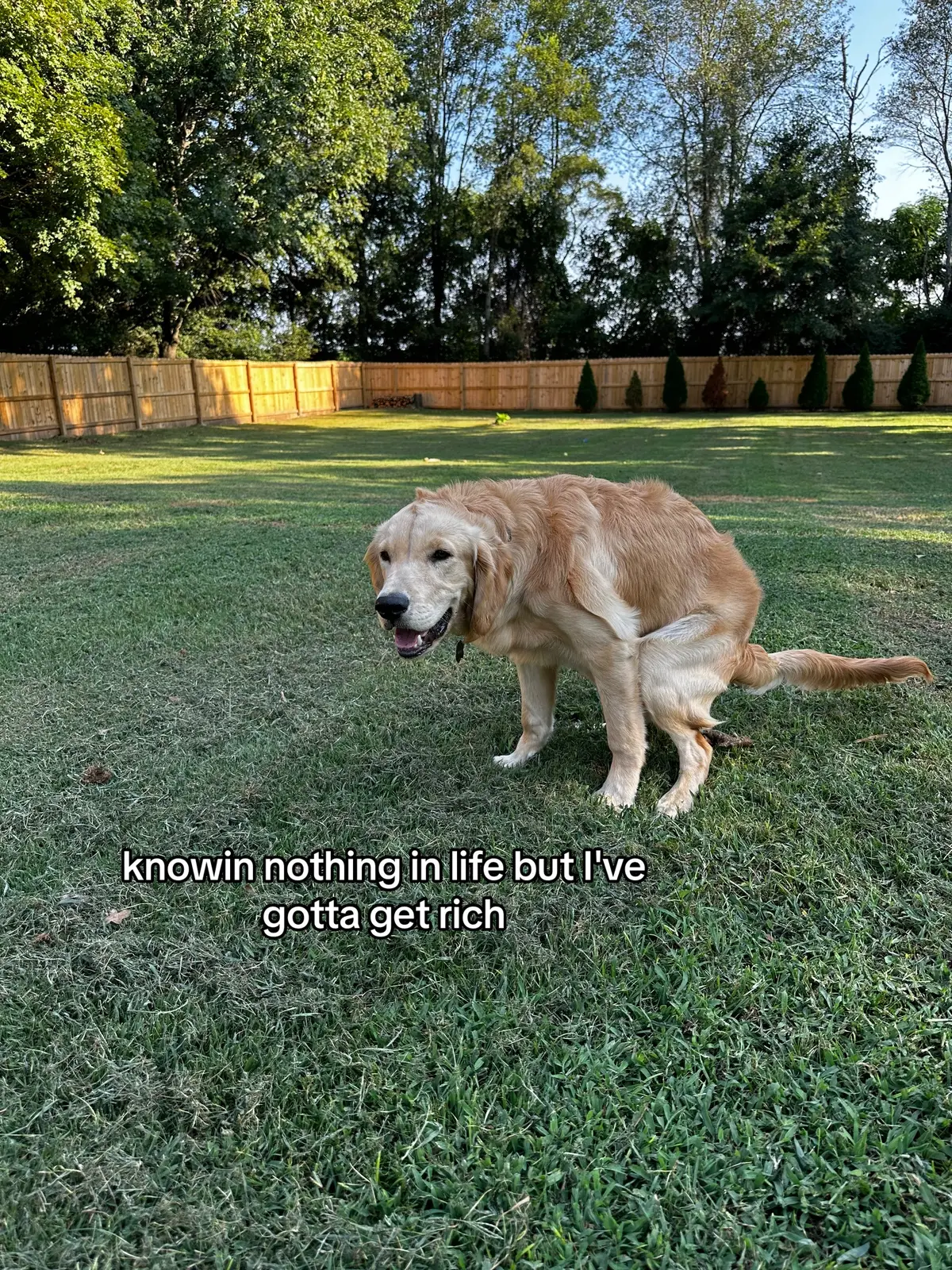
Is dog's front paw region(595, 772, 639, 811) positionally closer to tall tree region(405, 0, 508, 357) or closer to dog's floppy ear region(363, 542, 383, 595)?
dog's floppy ear region(363, 542, 383, 595)

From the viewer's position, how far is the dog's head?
7.82ft

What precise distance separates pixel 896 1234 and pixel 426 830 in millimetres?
1591

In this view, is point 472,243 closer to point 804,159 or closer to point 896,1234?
point 804,159

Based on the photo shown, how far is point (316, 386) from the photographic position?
96.9 ft

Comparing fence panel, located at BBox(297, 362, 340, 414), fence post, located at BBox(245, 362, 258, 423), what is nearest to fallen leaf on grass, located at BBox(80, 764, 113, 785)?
fence post, located at BBox(245, 362, 258, 423)

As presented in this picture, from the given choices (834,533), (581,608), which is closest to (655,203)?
(834,533)

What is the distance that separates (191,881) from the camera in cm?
230

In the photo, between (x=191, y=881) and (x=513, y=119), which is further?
(x=513, y=119)

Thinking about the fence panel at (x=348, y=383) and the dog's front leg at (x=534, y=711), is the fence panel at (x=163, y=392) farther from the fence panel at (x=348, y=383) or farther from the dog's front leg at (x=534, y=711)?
the dog's front leg at (x=534, y=711)

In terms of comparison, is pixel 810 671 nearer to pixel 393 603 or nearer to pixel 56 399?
pixel 393 603

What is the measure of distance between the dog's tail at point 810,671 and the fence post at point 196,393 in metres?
23.1

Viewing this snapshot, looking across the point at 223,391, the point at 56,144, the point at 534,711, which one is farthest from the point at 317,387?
the point at 534,711

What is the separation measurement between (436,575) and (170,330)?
26.3 metres

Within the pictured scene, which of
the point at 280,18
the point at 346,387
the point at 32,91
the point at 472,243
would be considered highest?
the point at 280,18
